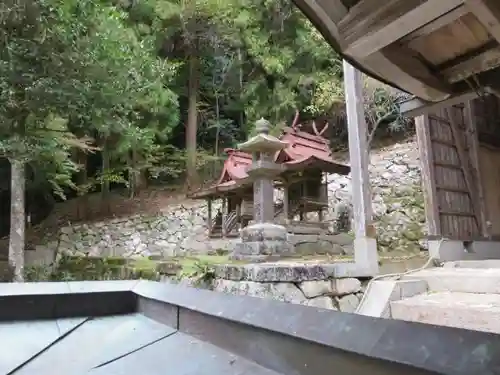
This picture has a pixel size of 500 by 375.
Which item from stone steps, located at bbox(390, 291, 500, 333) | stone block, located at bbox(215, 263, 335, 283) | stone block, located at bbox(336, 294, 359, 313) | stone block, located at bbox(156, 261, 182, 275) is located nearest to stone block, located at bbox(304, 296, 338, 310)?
stone block, located at bbox(336, 294, 359, 313)

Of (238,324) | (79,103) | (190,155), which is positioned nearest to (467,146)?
(238,324)

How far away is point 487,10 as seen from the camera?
4.55ft

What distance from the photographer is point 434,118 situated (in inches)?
241

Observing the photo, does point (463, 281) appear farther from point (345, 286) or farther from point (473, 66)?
point (473, 66)

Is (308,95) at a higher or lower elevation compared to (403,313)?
higher

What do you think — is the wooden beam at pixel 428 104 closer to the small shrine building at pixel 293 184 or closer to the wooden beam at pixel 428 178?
the wooden beam at pixel 428 178

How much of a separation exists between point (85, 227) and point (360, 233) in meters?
10.9

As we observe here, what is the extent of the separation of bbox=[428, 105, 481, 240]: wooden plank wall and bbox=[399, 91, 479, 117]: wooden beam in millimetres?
3423

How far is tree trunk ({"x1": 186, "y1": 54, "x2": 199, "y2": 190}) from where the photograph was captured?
15.6m

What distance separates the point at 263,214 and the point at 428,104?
14.6ft

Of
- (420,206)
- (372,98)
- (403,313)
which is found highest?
(372,98)

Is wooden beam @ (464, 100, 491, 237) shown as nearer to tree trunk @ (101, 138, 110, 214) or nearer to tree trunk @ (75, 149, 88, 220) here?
tree trunk @ (101, 138, 110, 214)

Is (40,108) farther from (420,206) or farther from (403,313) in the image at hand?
(420,206)

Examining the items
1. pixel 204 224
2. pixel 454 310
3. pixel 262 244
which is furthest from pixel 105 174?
pixel 454 310
